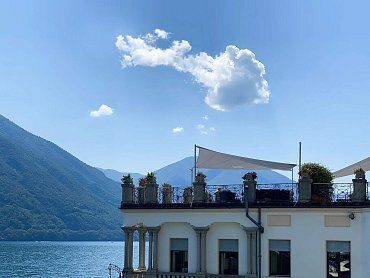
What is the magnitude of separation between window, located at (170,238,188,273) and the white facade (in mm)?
216

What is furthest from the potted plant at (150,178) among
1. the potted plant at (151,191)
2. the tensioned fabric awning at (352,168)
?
the tensioned fabric awning at (352,168)

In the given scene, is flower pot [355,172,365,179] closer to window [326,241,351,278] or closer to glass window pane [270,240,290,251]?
window [326,241,351,278]

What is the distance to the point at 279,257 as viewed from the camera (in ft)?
94.4

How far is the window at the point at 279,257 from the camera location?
28.6 metres

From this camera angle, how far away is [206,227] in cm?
2967

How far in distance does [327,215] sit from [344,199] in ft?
3.51

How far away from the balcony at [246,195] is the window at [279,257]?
186 cm

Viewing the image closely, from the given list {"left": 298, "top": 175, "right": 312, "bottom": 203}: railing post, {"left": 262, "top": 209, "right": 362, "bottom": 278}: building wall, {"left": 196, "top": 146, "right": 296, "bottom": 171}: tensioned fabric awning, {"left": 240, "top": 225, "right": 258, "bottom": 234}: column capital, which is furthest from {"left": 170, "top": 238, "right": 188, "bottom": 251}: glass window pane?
{"left": 298, "top": 175, "right": 312, "bottom": 203}: railing post

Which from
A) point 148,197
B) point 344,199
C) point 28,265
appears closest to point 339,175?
point 344,199

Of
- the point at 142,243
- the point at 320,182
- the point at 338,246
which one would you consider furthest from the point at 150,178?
the point at 338,246

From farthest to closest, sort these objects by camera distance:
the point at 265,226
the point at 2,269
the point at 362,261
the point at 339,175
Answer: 1. the point at 2,269
2. the point at 339,175
3. the point at 265,226
4. the point at 362,261

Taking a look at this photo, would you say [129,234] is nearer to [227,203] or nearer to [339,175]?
[227,203]

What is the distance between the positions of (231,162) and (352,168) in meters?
6.03

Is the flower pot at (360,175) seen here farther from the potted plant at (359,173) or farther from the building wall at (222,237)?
the building wall at (222,237)
